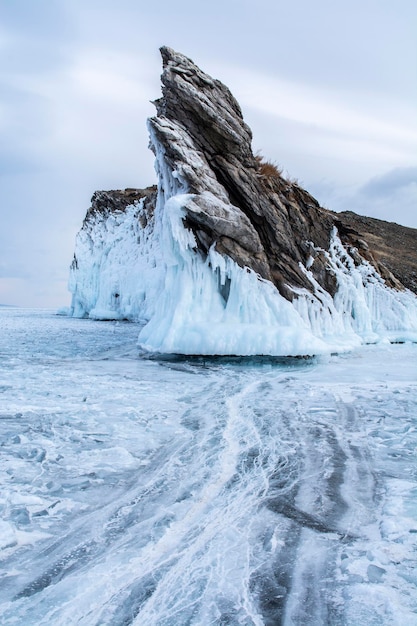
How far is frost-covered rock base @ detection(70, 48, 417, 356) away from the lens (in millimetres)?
10773

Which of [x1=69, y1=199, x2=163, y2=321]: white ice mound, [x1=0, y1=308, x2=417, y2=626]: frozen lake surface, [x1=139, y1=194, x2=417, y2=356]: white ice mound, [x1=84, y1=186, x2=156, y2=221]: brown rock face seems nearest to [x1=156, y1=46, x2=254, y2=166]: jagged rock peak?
[x1=139, y1=194, x2=417, y2=356]: white ice mound

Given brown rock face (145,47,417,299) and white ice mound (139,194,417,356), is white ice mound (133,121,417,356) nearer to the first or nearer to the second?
white ice mound (139,194,417,356)

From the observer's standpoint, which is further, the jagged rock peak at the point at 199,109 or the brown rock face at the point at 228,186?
the jagged rock peak at the point at 199,109

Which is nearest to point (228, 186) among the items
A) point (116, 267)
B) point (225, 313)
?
point (225, 313)

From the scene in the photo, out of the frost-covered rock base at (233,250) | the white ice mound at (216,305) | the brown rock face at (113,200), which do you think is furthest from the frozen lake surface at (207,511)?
the brown rock face at (113,200)

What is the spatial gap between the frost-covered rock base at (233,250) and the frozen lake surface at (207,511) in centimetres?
489

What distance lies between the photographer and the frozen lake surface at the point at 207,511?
1944mm

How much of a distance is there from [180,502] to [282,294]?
9.63 meters

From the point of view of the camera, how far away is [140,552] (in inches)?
92.6

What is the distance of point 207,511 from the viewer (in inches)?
110

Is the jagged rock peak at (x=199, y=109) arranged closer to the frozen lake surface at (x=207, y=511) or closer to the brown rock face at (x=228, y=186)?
the brown rock face at (x=228, y=186)

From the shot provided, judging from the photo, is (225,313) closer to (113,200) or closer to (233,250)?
(233,250)

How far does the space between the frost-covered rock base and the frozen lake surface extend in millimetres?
4885

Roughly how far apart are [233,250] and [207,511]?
29.9 ft
